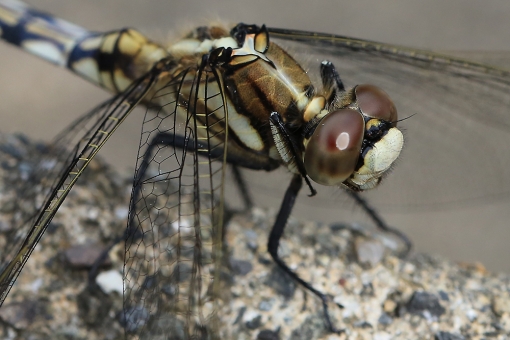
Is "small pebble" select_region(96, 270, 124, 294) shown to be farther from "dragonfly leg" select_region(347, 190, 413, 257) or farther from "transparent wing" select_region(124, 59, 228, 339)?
"dragonfly leg" select_region(347, 190, 413, 257)

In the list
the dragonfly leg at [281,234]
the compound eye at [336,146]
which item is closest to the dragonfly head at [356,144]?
the compound eye at [336,146]

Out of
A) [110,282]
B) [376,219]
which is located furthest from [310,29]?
[110,282]

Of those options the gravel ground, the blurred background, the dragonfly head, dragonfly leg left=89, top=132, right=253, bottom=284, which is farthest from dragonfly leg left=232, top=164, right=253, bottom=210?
the blurred background

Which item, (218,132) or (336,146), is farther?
(218,132)

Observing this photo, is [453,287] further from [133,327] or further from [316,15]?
[316,15]

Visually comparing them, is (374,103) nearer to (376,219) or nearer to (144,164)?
(376,219)

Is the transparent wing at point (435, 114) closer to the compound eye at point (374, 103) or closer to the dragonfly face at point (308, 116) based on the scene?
the dragonfly face at point (308, 116)

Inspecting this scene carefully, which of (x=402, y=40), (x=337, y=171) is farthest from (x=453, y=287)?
(x=402, y=40)
